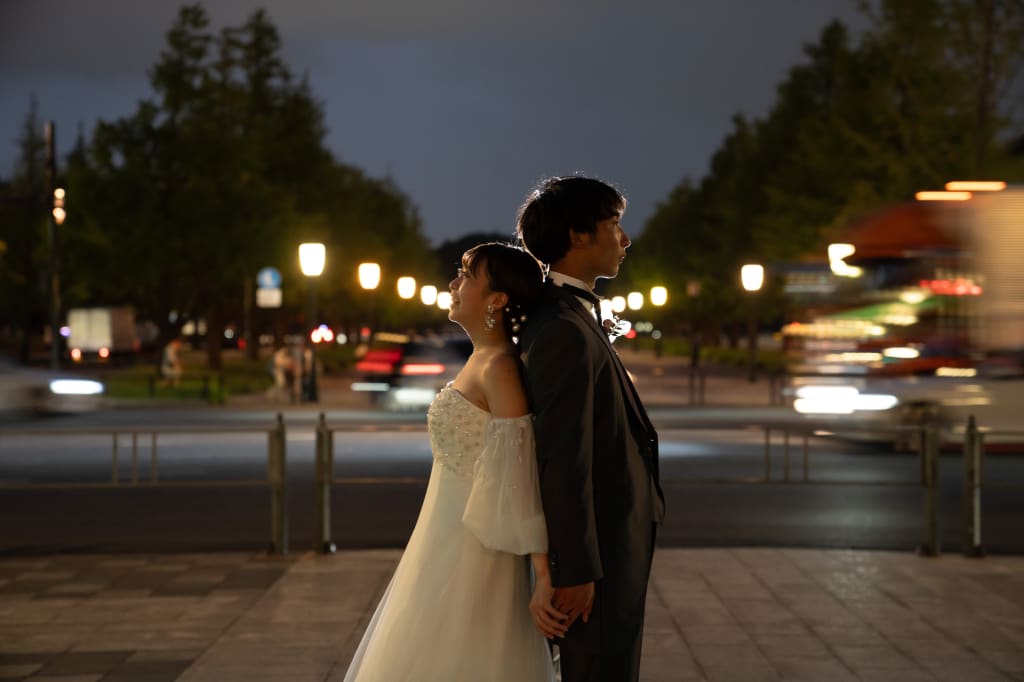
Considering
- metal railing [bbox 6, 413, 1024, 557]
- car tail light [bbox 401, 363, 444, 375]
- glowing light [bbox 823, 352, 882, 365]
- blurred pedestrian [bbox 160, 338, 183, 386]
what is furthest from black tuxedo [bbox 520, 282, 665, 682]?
blurred pedestrian [bbox 160, 338, 183, 386]

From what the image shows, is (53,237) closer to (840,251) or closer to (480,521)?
(840,251)

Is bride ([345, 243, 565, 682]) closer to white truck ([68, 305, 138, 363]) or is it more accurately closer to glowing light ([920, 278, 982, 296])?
glowing light ([920, 278, 982, 296])

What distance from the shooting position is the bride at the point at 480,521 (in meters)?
3.75

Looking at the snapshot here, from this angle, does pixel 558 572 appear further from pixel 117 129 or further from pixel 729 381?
pixel 729 381

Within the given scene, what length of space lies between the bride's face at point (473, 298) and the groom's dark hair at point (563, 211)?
177mm

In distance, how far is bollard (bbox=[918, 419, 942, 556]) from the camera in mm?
9969

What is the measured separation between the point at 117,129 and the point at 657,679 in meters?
35.1

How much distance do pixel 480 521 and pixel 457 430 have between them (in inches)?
10.9

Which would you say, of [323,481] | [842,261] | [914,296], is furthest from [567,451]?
[842,261]

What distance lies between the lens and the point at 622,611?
3.74m

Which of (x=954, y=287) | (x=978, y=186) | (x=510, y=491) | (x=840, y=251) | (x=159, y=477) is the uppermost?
(x=978, y=186)

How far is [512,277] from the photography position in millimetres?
3850

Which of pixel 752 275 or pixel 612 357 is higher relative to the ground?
pixel 752 275

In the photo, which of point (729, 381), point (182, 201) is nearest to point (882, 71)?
point (729, 381)
